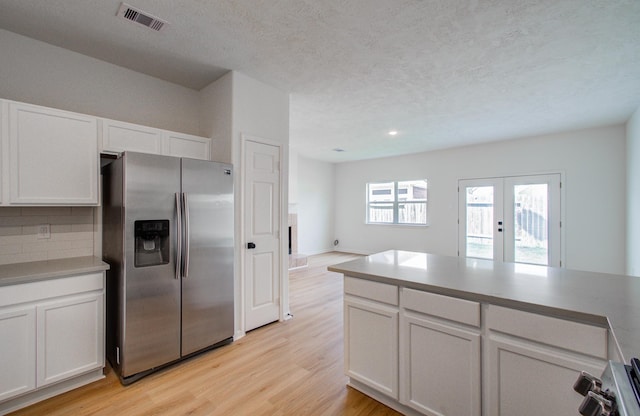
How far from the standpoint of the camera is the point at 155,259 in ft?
7.38

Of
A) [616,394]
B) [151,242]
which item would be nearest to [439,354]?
[616,394]

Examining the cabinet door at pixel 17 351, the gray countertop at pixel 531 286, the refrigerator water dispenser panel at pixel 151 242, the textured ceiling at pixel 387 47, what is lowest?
the cabinet door at pixel 17 351

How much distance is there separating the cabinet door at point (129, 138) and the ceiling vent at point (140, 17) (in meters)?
0.83

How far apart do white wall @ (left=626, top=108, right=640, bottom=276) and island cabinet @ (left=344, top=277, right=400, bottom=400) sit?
4.07m

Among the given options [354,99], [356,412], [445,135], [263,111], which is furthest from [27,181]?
[445,135]

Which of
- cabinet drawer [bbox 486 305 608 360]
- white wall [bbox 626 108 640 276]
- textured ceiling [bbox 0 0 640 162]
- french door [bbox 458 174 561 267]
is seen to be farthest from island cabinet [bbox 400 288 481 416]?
french door [bbox 458 174 561 267]

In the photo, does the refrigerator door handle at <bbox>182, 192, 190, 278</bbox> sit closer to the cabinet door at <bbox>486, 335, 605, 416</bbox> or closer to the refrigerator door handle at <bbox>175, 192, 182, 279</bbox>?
the refrigerator door handle at <bbox>175, 192, 182, 279</bbox>

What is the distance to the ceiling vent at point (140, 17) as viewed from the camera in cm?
192

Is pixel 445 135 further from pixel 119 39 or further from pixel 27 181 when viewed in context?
pixel 27 181

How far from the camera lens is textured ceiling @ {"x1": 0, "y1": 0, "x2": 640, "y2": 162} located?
1923mm

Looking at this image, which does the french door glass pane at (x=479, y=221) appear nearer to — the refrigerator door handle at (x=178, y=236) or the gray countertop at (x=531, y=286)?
the gray countertop at (x=531, y=286)

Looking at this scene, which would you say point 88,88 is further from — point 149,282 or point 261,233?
point 261,233

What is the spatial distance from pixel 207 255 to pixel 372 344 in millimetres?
1589

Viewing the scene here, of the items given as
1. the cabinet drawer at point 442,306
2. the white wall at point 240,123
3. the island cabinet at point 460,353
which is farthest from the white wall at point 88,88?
the cabinet drawer at point 442,306
